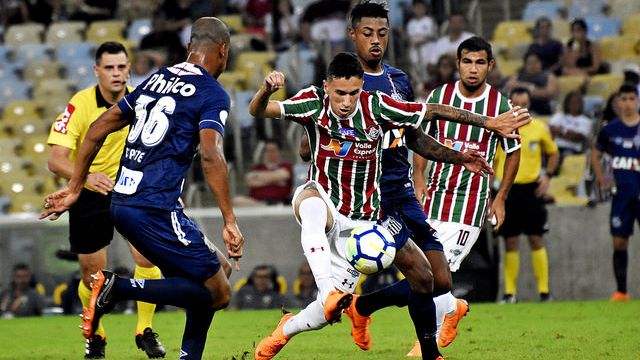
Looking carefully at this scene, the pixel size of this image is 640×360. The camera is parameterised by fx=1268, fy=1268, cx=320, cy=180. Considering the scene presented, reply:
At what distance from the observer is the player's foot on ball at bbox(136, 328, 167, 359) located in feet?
29.9

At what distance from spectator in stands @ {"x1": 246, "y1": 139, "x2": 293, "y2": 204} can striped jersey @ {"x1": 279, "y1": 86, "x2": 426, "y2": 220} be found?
297 inches

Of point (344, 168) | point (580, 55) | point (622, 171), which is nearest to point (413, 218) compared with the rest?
point (344, 168)

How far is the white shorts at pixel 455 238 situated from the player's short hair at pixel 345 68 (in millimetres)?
2083

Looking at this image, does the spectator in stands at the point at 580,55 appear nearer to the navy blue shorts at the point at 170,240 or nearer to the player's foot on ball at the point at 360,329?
the player's foot on ball at the point at 360,329

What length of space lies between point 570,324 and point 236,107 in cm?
639

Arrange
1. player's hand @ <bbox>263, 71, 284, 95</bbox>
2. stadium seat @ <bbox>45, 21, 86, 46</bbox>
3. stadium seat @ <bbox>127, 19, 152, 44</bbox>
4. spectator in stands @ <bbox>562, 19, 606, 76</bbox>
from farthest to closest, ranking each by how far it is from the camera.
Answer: stadium seat @ <bbox>45, 21, 86, 46</bbox> → stadium seat @ <bbox>127, 19, 152, 44</bbox> → spectator in stands @ <bbox>562, 19, 606, 76</bbox> → player's hand @ <bbox>263, 71, 284, 95</bbox>

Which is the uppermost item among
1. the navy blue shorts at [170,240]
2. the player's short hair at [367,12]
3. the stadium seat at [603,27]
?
the player's short hair at [367,12]

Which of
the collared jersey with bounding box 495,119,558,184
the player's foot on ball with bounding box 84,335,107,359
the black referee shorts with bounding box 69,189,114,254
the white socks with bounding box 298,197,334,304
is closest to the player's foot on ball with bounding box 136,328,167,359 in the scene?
the player's foot on ball with bounding box 84,335,107,359

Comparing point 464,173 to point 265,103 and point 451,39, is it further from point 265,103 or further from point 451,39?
point 451,39

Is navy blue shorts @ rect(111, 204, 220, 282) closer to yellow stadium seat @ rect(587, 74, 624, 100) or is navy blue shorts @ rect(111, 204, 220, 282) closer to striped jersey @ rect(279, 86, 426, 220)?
striped jersey @ rect(279, 86, 426, 220)

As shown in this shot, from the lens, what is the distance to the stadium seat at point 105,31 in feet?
67.0

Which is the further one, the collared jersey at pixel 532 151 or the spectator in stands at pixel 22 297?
the spectator in stands at pixel 22 297

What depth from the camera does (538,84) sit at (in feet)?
55.3

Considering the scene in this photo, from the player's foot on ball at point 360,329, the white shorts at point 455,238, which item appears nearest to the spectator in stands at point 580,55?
the white shorts at point 455,238
